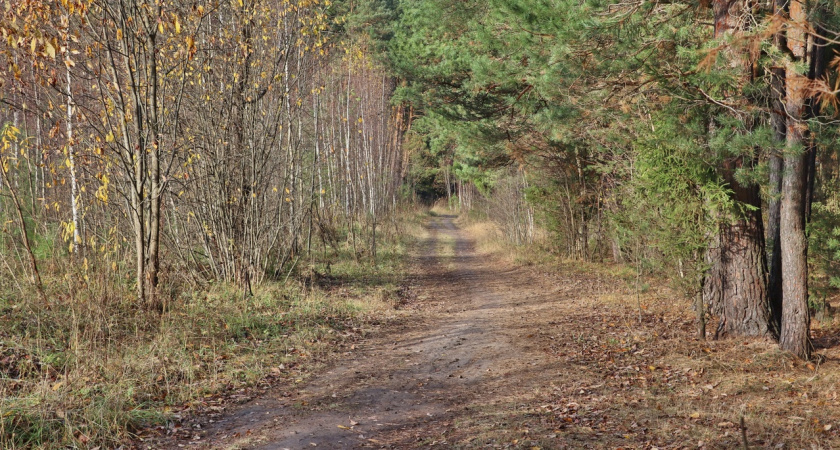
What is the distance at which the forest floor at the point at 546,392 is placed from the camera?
5.02 m

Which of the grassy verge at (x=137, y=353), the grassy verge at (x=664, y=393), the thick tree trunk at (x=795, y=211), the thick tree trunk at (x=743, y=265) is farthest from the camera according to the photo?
the thick tree trunk at (x=743, y=265)

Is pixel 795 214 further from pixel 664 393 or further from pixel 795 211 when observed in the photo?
pixel 664 393

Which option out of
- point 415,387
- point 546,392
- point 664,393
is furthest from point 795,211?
point 415,387

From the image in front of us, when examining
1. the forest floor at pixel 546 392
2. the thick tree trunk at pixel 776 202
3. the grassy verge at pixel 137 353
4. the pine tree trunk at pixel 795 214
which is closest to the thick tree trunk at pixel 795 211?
the pine tree trunk at pixel 795 214

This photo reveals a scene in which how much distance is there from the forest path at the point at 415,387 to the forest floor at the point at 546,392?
0.9 inches

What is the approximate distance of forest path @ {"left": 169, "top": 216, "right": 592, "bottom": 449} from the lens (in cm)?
517

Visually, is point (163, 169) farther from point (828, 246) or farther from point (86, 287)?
point (828, 246)

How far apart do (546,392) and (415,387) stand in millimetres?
1430

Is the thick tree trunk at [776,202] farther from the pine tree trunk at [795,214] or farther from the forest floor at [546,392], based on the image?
the forest floor at [546,392]

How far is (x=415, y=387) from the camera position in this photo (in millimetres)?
6699

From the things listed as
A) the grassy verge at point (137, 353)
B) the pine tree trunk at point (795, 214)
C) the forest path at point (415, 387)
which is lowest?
the forest path at point (415, 387)

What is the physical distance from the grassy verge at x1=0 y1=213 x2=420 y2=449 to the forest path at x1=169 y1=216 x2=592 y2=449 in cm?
61

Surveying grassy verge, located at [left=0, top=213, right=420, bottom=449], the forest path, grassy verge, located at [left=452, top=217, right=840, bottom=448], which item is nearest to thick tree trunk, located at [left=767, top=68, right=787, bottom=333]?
grassy verge, located at [left=452, top=217, right=840, bottom=448]

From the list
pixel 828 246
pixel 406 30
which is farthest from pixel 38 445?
pixel 406 30
